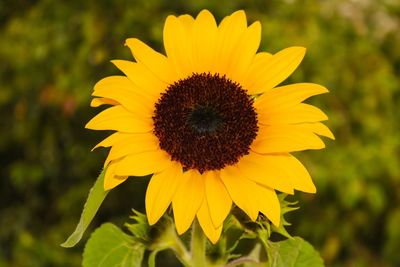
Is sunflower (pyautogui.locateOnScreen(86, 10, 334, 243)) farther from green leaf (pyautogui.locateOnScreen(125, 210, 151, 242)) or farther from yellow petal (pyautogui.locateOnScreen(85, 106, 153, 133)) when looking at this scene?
green leaf (pyautogui.locateOnScreen(125, 210, 151, 242))

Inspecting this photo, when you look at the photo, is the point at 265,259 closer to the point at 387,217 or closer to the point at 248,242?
the point at 248,242

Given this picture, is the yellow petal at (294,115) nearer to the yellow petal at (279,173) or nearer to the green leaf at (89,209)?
the yellow petal at (279,173)

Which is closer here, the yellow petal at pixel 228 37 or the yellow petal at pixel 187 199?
the yellow petal at pixel 187 199

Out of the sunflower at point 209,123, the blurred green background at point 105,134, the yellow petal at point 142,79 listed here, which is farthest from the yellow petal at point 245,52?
the blurred green background at point 105,134

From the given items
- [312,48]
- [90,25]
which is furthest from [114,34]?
[312,48]

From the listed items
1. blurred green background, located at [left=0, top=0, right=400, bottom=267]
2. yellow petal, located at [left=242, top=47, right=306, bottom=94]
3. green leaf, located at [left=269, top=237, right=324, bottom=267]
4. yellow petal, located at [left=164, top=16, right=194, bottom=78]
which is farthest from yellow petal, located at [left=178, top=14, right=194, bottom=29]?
blurred green background, located at [left=0, top=0, right=400, bottom=267]

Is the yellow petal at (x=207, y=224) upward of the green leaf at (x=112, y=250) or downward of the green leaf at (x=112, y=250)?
upward
